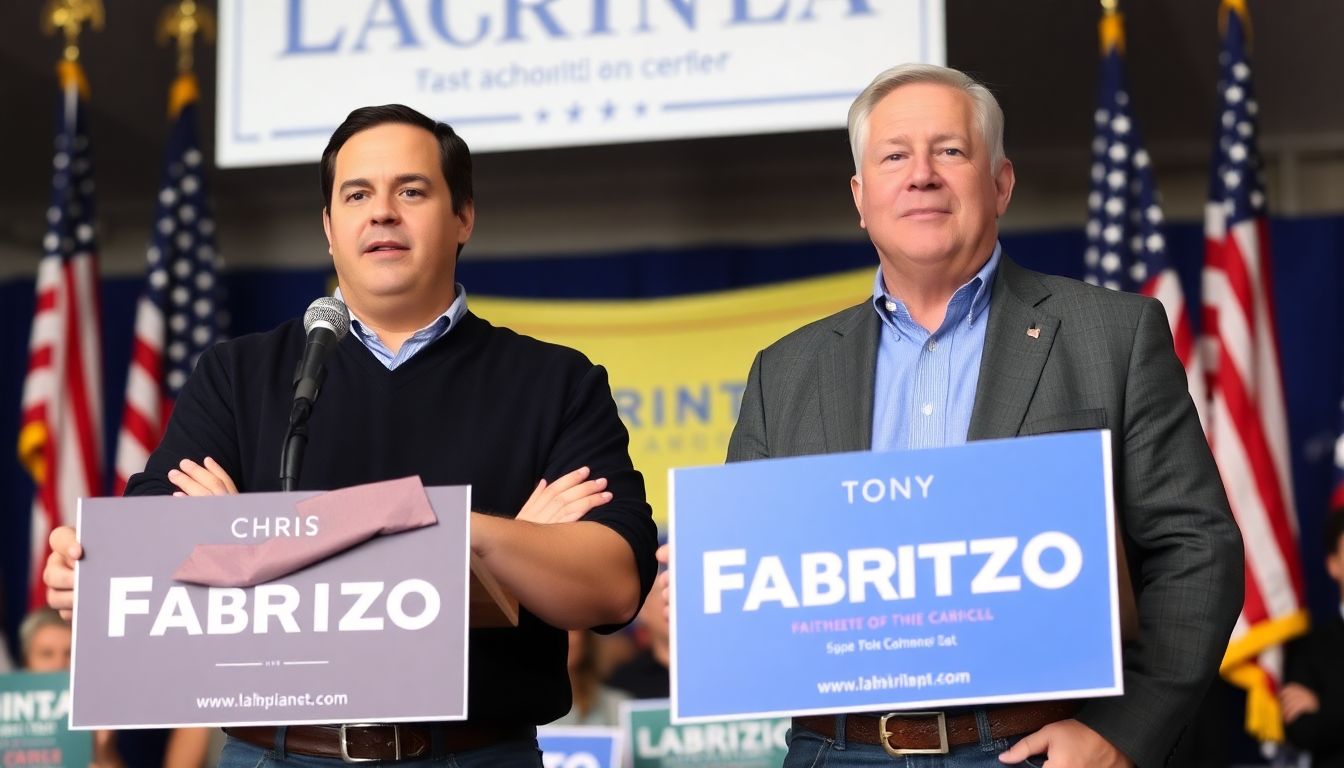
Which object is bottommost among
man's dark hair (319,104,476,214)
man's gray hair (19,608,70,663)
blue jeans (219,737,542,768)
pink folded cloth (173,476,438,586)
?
man's gray hair (19,608,70,663)

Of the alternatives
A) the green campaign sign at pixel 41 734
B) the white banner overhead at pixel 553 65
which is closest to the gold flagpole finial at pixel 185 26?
the white banner overhead at pixel 553 65

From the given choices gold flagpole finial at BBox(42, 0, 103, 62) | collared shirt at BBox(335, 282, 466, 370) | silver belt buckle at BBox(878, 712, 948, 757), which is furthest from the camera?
gold flagpole finial at BBox(42, 0, 103, 62)

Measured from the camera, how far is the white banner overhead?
14.7ft

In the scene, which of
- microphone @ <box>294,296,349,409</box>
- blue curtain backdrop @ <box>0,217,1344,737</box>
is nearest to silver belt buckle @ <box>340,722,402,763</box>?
microphone @ <box>294,296,349,409</box>

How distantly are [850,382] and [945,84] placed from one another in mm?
402

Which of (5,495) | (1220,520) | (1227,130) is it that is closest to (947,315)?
(1220,520)

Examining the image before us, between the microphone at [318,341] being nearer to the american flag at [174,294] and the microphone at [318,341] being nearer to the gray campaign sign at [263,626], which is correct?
the gray campaign sign at [263,626]

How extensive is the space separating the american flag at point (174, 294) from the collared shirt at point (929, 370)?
14.5 ft

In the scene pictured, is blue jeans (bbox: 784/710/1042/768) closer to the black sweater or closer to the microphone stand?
the black sweater

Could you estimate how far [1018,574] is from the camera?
65.6 inches

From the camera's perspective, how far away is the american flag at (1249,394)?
5.09 metres

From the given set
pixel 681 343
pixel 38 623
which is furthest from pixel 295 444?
pixel 681 343

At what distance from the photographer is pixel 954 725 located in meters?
1.78

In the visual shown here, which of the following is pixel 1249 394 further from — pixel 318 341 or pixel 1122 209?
pixel 318 341
